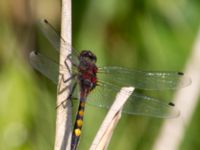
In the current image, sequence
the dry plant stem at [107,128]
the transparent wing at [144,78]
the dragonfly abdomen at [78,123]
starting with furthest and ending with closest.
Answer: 1. the transparent wing at [144,78]
2. the dragonfly abdomen at [78,123]
3. the dry plant stem at [107,128]

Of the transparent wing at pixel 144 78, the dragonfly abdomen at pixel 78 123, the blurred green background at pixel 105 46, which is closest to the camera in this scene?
the dragonfly abdomen at pixel 78 123

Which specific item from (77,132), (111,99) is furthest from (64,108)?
(111,99)

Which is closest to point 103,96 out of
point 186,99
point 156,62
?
point 186,99

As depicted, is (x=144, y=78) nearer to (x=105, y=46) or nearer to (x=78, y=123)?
(x=78, y=123)

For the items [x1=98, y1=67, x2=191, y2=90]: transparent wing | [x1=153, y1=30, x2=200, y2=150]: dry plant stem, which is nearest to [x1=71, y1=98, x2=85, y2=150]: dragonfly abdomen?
[x1=98, y1=67, x2=191, y2=90]: transparent wing

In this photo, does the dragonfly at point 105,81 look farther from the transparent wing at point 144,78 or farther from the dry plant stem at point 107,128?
the dry plant stem at point 107,128

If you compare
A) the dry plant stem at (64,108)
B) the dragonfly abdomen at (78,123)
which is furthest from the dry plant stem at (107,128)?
the dragonfly abdomen at (78,123)

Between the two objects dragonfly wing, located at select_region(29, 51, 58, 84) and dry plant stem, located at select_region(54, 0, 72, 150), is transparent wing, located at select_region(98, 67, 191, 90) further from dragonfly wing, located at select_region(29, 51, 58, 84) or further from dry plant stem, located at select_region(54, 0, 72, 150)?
dry plant stem, located at select_region(54, 0, 72, 150)
